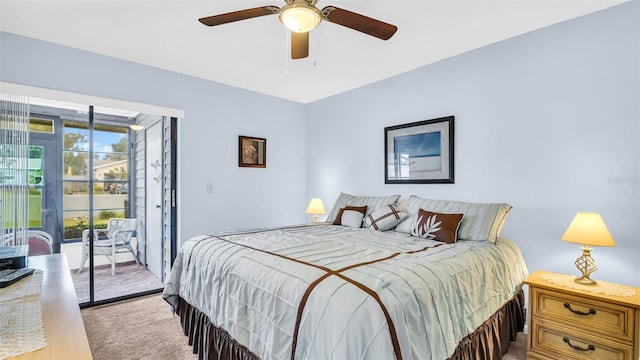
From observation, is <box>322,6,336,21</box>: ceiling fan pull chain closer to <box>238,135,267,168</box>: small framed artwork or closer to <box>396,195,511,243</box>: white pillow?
<box>396,195,511,243</box>: white pillow

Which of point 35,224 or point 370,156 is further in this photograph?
point 370,156

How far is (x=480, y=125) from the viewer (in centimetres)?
285

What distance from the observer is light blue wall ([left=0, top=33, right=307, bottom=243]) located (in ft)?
9.12

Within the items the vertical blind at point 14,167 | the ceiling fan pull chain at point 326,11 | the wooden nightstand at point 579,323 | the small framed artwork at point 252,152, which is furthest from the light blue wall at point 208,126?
the wooden nightstand at point 579,323

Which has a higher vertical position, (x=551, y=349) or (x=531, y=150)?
(x=531, y=150)

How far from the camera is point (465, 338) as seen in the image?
1658 millimetres

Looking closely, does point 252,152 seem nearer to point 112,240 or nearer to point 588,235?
point 112,240

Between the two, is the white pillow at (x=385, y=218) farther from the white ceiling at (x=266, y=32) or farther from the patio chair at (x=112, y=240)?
the patio chair at (x=112, y=240)

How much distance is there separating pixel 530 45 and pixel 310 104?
2877mm

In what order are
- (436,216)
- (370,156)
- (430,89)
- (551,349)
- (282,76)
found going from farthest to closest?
(370,156)
(282,76)
(430,89)
(436,216)
(551,349)

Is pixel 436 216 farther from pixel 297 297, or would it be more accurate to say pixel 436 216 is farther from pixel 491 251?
pixel 297 297

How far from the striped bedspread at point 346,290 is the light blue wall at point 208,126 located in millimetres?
1427

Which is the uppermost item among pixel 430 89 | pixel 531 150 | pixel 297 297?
pixel 430 89

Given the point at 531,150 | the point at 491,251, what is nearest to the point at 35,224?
the point at 491,251
